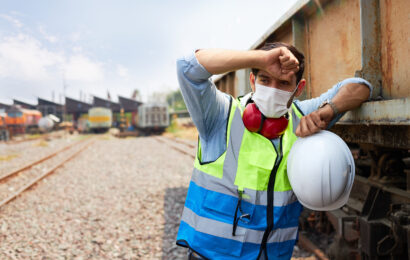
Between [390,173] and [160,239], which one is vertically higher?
[390,173]

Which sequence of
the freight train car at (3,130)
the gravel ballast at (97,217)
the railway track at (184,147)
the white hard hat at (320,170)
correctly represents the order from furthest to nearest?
the freight train car at (3,130), the railway track at (184,147), the gravel ballast at (97,217), the white hard hat at (320,170)

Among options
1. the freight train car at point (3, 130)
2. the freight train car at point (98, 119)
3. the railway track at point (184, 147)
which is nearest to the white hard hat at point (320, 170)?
the railway track at point (184, 147)

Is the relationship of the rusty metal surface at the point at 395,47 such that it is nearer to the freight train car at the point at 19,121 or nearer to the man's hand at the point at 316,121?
the man's hand at the point at 316,121

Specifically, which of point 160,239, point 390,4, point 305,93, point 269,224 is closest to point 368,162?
point 305,93

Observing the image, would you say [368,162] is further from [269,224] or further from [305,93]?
[269,224]

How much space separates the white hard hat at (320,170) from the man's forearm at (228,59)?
1.75 ft

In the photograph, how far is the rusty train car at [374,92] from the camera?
1.62 m

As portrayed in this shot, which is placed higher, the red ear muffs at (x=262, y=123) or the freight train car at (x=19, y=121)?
the freight train car at (x=19, y=121)

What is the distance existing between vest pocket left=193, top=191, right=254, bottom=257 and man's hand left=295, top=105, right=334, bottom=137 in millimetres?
500

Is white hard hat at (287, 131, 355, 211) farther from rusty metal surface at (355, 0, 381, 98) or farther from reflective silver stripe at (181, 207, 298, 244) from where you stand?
rusty metal surface at (355, 0, 381, 98)

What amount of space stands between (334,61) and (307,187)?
1246 mm

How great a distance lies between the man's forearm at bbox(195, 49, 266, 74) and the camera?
133cm

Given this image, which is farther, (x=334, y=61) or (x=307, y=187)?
(x=334, y=61)

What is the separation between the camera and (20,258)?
3828 mm
